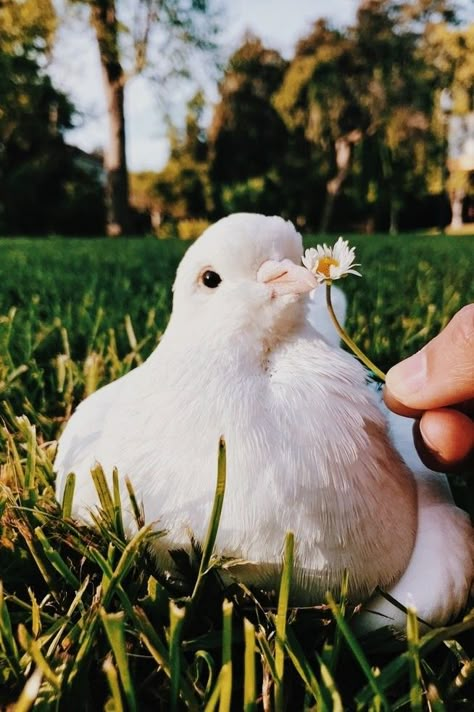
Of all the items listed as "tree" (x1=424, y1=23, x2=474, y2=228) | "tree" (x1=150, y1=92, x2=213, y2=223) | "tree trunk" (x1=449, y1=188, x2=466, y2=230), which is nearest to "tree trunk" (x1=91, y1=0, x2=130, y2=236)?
"tree" (x1=150, y1=92, x2=213, y2=223)

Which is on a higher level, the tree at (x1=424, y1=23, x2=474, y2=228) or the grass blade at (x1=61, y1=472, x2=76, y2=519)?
the tree at (x1=424, y1=23, x2=474, y2=228)

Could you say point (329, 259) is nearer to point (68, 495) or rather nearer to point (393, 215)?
point (68, 495)

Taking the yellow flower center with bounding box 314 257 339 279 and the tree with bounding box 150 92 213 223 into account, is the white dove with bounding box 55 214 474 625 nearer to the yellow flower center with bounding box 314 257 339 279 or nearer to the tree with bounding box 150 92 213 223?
the yellow flower center with bounding box 314 257 339 279

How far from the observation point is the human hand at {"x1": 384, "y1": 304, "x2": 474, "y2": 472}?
108 cm

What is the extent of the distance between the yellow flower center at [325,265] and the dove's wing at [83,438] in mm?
579

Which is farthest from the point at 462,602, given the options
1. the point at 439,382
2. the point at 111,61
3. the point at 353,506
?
the point at 111,61

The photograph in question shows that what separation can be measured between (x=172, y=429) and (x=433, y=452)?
500 millimetres

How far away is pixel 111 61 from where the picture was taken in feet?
58.1

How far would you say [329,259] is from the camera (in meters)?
1.07

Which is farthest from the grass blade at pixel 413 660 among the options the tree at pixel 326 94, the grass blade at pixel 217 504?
the tree at pixel 326 94

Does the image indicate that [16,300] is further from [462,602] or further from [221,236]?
[462,602]

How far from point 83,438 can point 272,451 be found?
19.9 inches

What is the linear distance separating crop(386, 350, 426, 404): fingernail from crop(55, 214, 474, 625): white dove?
6 cm

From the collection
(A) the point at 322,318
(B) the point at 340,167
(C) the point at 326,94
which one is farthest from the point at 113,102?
(A) the point at 322,318
